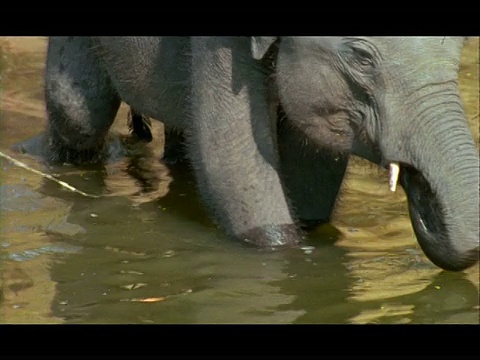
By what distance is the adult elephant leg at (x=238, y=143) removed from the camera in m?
5.99

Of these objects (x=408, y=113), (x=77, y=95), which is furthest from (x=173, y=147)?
(x=408, y=113)

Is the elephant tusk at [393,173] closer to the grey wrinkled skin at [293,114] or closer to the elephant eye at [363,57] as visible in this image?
the grey wrinkled skin at [293,114]

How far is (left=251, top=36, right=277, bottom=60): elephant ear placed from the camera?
573 centimetres

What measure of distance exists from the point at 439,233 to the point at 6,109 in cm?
417

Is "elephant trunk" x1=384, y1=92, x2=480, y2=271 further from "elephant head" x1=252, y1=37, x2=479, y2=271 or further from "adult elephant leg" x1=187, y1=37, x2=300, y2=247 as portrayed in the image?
"adult elephant leg" x1=187, y1=37, x2=300, y2=247

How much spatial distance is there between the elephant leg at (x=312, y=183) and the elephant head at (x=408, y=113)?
28.2 inches

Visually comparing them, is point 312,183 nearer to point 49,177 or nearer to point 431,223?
point 431,223

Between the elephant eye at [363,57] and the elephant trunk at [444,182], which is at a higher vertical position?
the elephant eye at [363,57]

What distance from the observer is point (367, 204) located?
697cm

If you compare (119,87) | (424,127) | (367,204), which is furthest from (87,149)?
(424,127)

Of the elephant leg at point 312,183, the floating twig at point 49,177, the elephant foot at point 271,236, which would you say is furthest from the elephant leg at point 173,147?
the elephant foot at point 271,236

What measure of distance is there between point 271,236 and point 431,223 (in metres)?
0.93

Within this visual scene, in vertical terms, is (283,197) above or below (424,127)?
below

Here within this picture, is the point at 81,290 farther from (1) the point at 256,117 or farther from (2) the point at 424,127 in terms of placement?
(2) the point at 424,127
